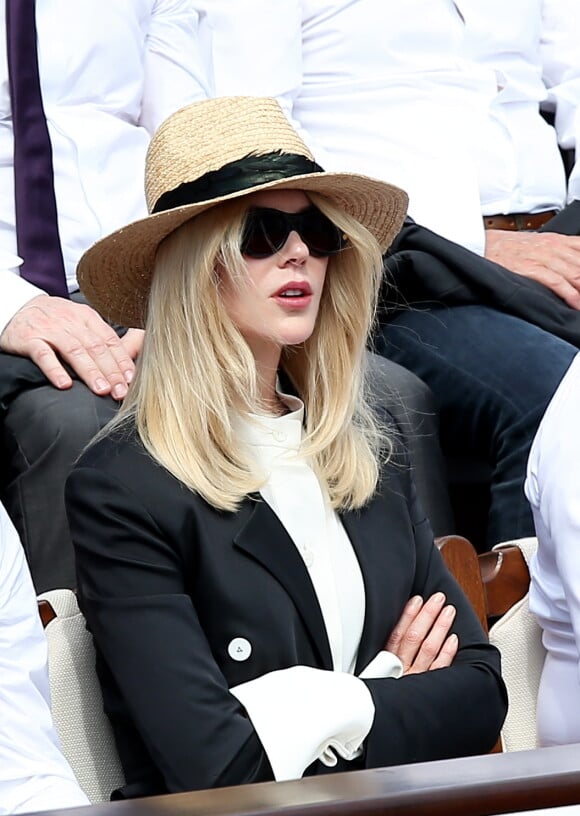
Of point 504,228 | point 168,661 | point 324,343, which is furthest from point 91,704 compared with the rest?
point 504,228

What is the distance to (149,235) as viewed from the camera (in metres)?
Result: 2.11

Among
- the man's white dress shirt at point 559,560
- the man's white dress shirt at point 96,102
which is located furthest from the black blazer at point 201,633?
the man's white dress shirt at point 96,102

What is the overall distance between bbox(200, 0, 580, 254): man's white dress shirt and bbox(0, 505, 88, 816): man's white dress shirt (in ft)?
A: 5.61

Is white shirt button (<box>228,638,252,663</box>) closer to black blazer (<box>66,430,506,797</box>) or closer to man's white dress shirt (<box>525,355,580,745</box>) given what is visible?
black blazer (<box>66,430,506,797</box>)

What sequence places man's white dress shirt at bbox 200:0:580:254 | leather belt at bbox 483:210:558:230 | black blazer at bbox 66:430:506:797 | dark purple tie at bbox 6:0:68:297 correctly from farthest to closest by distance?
leather belt at bbox 483:210:558:230 → man's white dress shirt at bbox 200:0:580:254 → dark purple tie at bbox 6:0:68:297 → black blazer at bbox 66:430:506:797

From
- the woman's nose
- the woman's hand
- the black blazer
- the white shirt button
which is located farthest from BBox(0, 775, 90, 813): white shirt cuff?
the woman's nose

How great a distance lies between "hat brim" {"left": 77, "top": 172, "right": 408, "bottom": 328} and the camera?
2.06 m

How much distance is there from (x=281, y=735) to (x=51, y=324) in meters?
0.92

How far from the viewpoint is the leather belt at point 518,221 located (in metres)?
3.46

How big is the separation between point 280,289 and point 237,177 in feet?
0.55

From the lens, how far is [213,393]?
204cm

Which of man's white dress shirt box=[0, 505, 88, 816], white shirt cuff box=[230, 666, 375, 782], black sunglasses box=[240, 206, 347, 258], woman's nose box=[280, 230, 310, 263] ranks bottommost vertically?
white shirt cuff box=[230, 666, 375, 782]

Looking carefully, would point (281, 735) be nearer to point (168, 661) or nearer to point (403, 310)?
point (168, 661)

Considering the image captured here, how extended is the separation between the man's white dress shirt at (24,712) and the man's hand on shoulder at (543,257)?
66.3 inches
